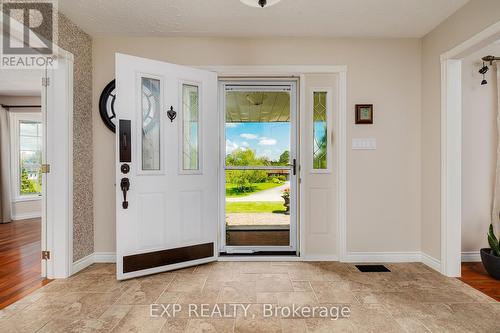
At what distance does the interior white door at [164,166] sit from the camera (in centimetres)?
273

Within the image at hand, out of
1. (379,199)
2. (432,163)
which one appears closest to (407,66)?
(432,163)

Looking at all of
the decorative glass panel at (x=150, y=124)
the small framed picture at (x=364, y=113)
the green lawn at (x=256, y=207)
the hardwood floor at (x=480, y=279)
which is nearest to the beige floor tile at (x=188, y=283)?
the decorative glass panel at (x=150, y=124)

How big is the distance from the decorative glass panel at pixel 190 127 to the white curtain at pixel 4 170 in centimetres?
498

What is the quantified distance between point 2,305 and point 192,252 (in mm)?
1604

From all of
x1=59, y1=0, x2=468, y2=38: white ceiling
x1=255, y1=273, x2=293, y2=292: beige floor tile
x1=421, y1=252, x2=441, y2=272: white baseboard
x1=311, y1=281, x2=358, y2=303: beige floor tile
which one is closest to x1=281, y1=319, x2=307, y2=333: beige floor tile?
x1=311, y1=281, x2=358, y2=303: beige floor tile

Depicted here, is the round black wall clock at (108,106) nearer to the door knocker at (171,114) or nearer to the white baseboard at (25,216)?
the door knocker at (171,114)

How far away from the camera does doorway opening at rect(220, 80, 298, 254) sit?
3.56 m

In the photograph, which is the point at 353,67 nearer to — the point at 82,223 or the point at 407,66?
the point at 407,66

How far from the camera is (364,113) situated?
3.20 m

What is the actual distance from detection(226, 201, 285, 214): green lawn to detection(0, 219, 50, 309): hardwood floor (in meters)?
2.73

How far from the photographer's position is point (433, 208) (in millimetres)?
3025

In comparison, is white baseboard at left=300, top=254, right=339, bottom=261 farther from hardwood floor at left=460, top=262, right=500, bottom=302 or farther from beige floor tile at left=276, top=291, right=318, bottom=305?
hardwood floor at left=460, top=262, right=500, bottom=302

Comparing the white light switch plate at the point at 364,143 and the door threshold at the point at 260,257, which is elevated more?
the white light switch plate at the point at 364,143

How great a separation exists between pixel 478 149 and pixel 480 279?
1.47 meters
